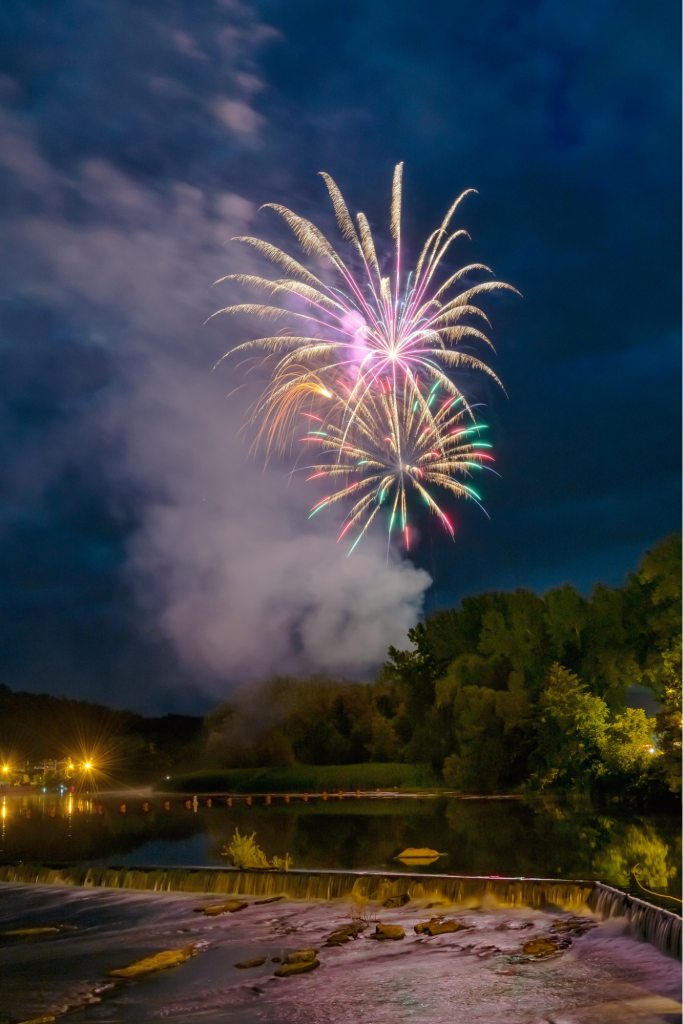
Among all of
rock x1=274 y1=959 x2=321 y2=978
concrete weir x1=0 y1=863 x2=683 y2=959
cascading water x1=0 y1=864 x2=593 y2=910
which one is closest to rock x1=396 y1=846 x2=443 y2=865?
concrete weir x1=0 y1=863 x2=683 y2=959

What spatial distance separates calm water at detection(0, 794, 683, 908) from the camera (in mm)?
29156

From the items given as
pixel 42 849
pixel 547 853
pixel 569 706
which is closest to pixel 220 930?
pixel 547 853

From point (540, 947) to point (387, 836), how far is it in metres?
19.9

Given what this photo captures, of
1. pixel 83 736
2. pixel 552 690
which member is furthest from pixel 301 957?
pixel 83 736

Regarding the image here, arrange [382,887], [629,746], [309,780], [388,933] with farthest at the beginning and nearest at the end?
[309,780]
[629,746]
[382,887]
[388,933]

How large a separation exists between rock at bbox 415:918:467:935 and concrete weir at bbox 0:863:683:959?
2.04 metres

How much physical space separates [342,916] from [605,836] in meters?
15.3

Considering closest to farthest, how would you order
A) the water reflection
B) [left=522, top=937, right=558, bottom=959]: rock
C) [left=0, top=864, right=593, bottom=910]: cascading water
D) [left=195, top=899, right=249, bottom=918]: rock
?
[left=522, top=937, right=558, bottom=959]: rock
[left=0, top=864, right=593, bottom=910]: cascading water
[left=195, top=899, right=249, bottom=918]: rock
the water reflection

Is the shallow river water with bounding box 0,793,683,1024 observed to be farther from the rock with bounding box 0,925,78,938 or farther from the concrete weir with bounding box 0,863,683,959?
the concrete weir with bounding box 0,863,683,959

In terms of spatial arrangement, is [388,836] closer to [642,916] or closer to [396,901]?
[396,901]

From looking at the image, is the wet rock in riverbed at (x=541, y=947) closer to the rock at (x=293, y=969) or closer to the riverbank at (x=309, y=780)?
the rock at (x=293, y=969)

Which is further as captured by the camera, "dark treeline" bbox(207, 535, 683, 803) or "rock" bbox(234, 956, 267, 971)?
"dark treeline" bbox(207, 535, 683, 803)

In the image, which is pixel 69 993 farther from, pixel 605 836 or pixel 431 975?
pixel 605 836

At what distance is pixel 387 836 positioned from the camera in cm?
3856
